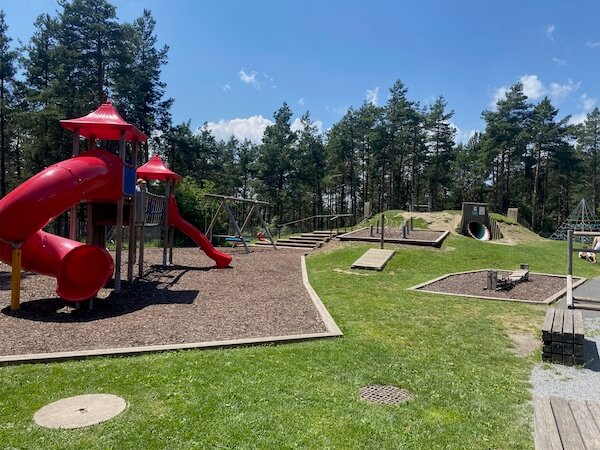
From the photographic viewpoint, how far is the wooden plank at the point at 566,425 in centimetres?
266

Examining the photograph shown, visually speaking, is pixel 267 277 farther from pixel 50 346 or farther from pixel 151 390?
pixel 151 390

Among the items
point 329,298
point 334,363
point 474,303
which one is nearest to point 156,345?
point 334,363

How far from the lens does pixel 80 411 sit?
378cm

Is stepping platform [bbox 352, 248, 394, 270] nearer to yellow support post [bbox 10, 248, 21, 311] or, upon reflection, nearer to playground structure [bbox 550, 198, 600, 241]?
yellow support post [bbox 10, 248, 21, 311]

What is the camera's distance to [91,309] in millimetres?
8227

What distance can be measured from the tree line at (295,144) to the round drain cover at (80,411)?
25.9 m

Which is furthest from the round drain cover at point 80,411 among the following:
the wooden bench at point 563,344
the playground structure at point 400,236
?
the playground structure at point 400,236

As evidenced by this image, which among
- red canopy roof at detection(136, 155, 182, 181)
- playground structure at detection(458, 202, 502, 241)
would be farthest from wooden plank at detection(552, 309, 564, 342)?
playground structure at detection(458, 202, 502, 241)

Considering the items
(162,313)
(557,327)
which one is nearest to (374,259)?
(162,313)

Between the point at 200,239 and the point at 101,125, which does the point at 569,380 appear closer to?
the point at 101,125

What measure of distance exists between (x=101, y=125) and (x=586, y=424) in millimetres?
9823

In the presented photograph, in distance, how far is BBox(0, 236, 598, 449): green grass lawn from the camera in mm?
3404

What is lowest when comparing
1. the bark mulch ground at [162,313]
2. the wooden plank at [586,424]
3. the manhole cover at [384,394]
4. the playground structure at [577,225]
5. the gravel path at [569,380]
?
the bark mulch ground at [162,313]

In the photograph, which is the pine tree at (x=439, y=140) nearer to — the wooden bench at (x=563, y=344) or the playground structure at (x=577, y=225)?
the playground structure at (x=577, y=225)
